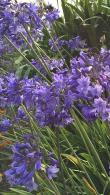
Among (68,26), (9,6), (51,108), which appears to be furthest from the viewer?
(68,26)

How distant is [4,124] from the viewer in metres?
3.11

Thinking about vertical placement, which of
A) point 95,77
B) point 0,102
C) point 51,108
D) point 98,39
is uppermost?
point 95,77

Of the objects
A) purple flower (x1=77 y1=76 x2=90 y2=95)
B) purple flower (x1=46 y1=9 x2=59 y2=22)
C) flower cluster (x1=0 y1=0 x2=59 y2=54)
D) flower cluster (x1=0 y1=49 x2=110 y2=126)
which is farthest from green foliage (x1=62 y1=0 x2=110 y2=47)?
purple flower (x1=77 y1=76 x2=90 y2=95)

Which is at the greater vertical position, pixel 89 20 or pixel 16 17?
pixel 16 17

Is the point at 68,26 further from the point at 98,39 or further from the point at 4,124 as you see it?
the point at 4,124

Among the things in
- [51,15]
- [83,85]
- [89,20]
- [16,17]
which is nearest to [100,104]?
[83,85]

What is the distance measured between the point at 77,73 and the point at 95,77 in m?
0.08

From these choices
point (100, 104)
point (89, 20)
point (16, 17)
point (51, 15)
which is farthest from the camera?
point (89, 20)

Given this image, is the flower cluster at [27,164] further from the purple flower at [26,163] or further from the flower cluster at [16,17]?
the flower cluster at [16,17]

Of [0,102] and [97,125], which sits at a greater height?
[0,102]

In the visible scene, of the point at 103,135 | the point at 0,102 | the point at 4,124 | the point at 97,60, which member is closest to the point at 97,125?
the point at 103,135

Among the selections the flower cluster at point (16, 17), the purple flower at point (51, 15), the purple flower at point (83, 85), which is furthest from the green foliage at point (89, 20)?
the purple flower at point (83, 85)

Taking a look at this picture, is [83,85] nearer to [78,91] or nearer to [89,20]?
[78,91]

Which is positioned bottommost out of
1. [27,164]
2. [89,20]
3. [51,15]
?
[89,20]
